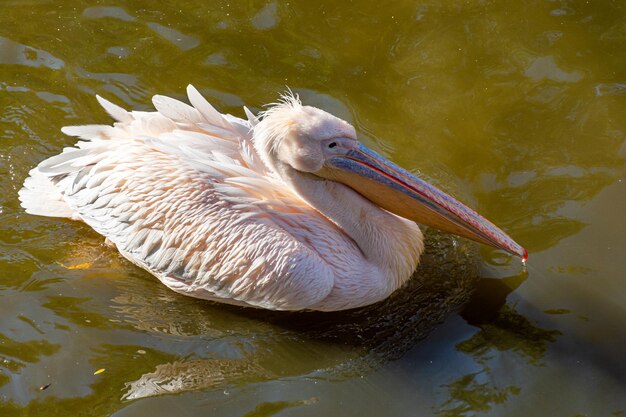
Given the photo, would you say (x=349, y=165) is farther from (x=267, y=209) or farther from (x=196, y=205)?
(x=196, y=205)

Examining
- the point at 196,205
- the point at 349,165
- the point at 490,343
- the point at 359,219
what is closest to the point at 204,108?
the point at 196,205

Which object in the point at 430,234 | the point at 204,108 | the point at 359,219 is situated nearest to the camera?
the point at 359,219

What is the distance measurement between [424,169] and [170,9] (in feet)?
9.47

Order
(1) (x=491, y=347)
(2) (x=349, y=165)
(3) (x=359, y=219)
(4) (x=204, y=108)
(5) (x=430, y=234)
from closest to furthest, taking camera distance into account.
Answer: (1) (x=491, y=347)
(2) (x=349, y=165)
(3) (x=359, y=219)
(4) (x=204, y=108)
(5) (x=430, y=234)

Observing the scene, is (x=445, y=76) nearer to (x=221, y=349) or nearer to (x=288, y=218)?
(x=288, y=218)

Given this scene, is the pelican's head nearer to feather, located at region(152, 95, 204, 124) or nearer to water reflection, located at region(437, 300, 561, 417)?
water reflection, located at region(437, 300, 561, 417)

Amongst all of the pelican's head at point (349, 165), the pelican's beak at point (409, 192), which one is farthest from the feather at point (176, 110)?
the pelican's beak at point (409, 192)

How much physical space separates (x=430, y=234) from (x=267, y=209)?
4.18 feet

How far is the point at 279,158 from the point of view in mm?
5090

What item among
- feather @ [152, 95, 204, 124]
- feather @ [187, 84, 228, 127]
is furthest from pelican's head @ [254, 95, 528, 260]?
feather @ [152, 95, 204, 124]

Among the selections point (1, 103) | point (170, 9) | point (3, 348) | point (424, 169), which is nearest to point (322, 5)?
point (170, 9)

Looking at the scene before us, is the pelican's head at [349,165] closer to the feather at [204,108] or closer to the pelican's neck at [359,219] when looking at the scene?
the pelican's neck at [359,219]

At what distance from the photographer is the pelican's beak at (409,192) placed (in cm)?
504

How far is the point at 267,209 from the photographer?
5.13 m
